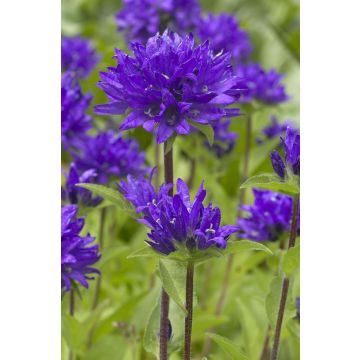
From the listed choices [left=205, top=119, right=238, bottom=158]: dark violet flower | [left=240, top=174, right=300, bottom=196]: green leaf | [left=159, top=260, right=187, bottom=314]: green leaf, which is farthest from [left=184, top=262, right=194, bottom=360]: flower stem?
[left=205, top=119, right=238, bottom=158]: dark violet flower

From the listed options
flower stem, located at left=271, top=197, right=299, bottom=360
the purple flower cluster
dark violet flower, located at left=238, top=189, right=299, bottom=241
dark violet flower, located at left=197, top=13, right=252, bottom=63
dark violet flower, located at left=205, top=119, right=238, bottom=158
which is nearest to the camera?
the purple flower cluster

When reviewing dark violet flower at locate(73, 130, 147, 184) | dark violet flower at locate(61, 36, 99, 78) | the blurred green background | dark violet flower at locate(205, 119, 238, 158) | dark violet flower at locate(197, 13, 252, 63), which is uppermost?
dark violet flower at locate(197, 13, 252, 63)

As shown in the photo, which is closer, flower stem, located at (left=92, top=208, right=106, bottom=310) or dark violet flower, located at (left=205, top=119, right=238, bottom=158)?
flower stem, located at (left=92, top=208, right=106, bottom=310)

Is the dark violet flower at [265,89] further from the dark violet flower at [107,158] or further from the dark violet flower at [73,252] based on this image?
the dark violet flower at [73,252]

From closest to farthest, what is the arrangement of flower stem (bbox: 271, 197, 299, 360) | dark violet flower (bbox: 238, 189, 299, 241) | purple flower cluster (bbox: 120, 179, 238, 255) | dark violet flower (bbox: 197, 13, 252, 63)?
1. purple flower cluster (bbox: 120, 179, 238, 255)
2. flower stem (bbox: 271, 197, 299, 360)
3. dark violet flower (bbox: 238, 189, 299, 241)
4. dark violet flower (bbox: 197, 13, 252, 63)

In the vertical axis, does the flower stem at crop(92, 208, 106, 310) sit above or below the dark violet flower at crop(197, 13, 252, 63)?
below

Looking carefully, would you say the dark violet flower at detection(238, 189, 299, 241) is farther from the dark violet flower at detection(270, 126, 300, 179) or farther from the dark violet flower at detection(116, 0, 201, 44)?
the dark violet flower at detection(116, 0, 201, 44)
